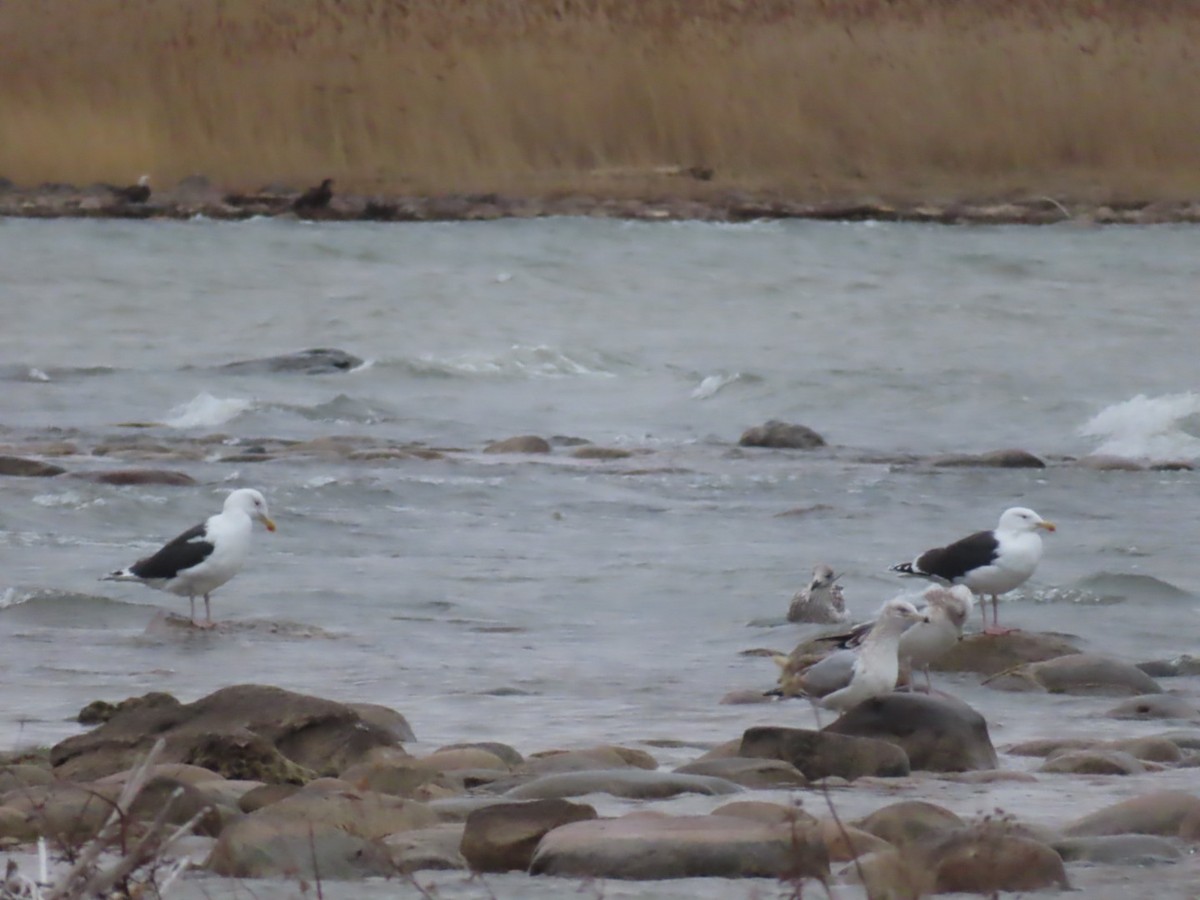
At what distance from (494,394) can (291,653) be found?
11555 mm

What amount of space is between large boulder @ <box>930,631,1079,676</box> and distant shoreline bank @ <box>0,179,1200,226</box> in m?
34.0

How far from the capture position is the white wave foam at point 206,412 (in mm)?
17922

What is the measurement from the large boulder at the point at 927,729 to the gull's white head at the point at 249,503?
4.22 metres

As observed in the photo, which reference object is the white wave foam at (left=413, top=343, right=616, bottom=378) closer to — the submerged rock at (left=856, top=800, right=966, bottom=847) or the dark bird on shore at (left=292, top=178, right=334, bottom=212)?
the submerged rock at (left=856, top=800, right=966, bottom=847)

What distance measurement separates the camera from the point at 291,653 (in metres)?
9.27

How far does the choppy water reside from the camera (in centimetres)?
896

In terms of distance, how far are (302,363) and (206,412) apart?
4.02 metres

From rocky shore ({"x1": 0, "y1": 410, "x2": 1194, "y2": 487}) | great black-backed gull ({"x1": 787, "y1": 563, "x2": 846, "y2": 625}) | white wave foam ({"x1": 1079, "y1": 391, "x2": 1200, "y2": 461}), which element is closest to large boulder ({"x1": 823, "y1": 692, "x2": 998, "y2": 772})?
great black-backed gull ({"x1": 787, "y1": 563, "x2": 846, "y2": 625})

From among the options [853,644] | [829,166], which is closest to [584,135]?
[829,166]

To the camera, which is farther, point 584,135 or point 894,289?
point 584,135

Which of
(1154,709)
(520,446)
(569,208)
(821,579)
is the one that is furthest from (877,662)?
(569,208)

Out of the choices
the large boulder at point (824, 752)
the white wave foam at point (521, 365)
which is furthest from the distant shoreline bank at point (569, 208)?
the large boulder at point (824, 752)

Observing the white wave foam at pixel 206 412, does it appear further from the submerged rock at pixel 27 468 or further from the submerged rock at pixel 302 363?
the submerged rock at pixel 27 468

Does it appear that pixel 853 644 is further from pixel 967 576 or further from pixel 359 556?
pixel 359 556
